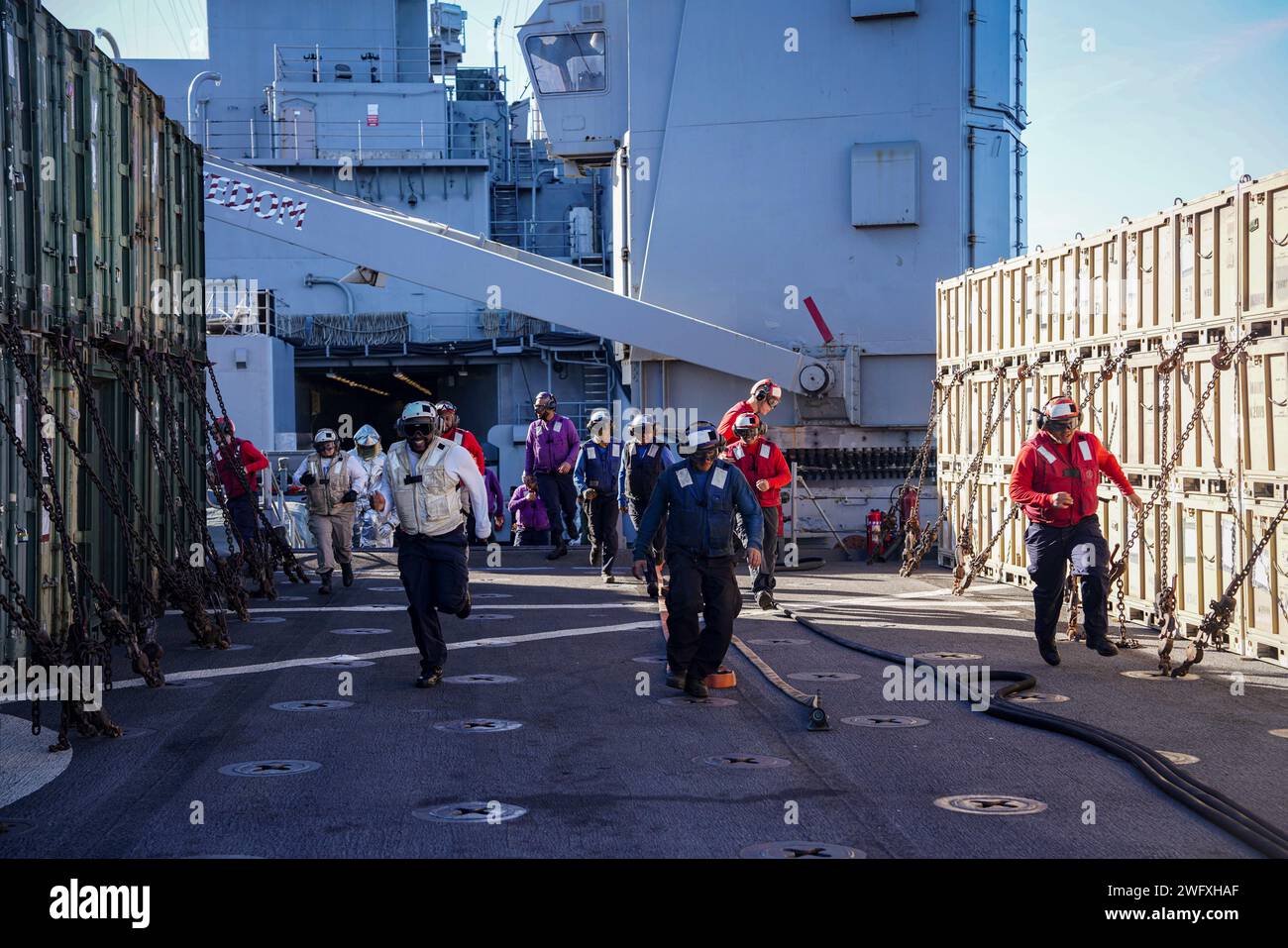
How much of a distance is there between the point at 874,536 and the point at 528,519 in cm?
552

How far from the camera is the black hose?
20.4 ft

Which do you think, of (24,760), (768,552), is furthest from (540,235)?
(24,760)

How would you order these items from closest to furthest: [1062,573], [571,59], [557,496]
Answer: [1062,573] < [557,496] < [571,59]

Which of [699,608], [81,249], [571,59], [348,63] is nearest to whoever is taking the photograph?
[699,608]

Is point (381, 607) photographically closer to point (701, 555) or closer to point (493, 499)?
point (701, 555)

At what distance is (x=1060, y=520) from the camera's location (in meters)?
11.3

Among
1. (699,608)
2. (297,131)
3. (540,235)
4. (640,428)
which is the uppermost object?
(297,131)

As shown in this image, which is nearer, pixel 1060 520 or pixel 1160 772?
pixel 1160 772

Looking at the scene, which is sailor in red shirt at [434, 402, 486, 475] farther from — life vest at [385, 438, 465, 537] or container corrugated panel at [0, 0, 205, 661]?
life vest at [385, 438, 465, 537]

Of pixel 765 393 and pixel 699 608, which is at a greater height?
pixel 765 393

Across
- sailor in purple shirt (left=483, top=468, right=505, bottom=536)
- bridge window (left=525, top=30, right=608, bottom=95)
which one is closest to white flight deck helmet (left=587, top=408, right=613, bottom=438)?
sailor in purple shirt (left=483, top=468, right=505, bottom=536)

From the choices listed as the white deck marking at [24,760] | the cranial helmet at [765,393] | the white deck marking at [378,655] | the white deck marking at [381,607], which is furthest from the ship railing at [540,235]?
the white deck marking at [24,760]

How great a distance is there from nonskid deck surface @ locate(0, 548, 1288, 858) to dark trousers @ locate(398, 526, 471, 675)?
60 cm

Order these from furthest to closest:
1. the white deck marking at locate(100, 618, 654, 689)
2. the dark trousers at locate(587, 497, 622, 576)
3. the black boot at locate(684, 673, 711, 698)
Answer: the dark trousers at locate(587, 497, 622, 576)
the white deck marking at locate(100, 618, 654, 689)
the black boot at locate(684, 673, 711, 698)
